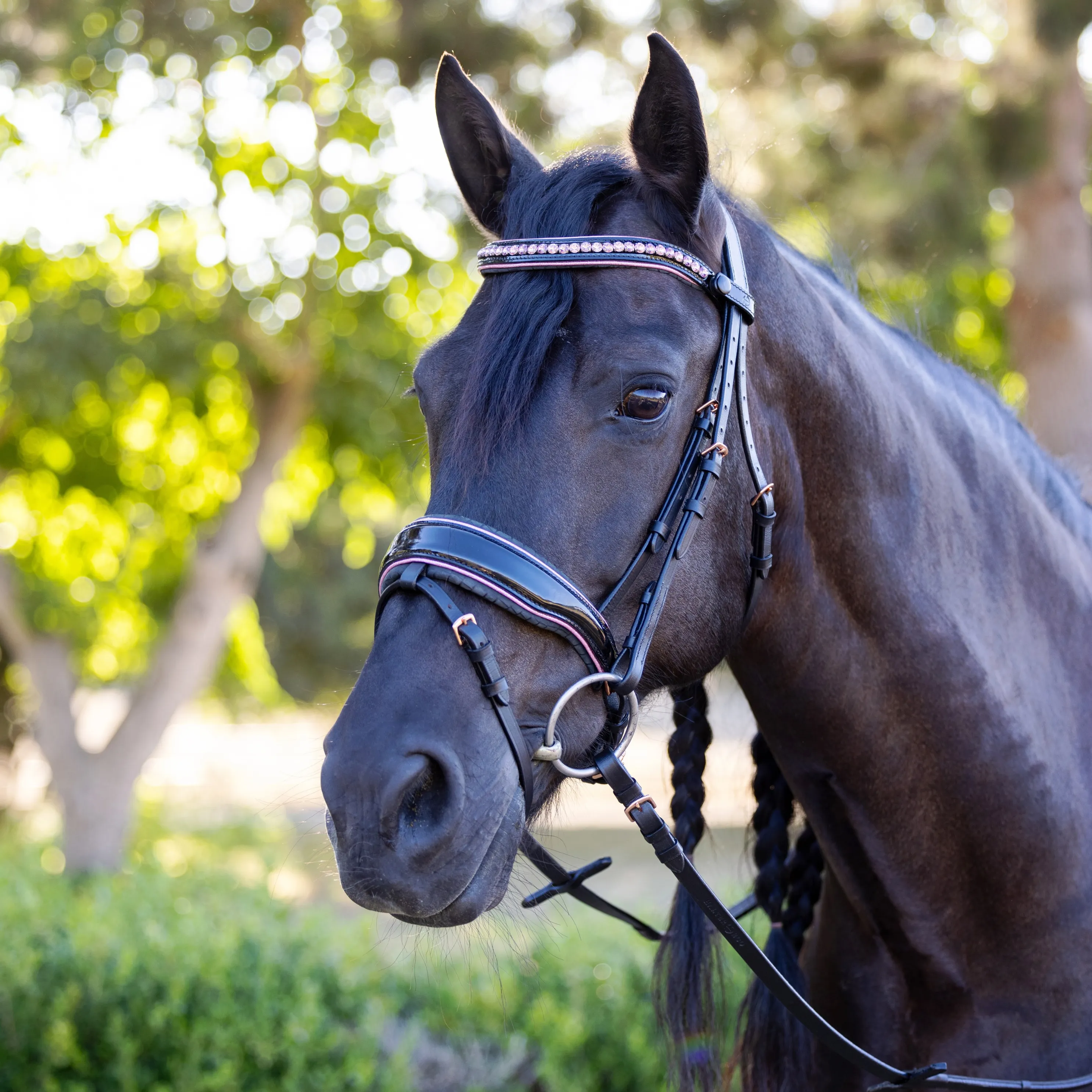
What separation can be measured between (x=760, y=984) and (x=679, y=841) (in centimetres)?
36

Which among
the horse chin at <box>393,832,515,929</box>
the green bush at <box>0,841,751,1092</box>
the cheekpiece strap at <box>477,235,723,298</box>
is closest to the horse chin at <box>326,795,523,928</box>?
the horse chin at <box>393,832,515,929</box>

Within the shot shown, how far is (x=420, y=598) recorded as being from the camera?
1419mm

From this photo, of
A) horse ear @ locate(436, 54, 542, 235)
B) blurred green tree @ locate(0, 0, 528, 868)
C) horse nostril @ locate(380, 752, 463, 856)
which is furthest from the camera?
blurred green tree @ locate(0, 0, 528, 868)

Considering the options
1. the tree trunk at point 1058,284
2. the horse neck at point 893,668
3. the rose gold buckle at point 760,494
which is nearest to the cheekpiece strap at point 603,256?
the horse neck at point 893,668

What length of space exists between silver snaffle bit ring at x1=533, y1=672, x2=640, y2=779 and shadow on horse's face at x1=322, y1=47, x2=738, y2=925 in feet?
0.07

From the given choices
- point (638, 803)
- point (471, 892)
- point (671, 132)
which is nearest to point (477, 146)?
point (671, 132)

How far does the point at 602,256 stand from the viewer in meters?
1.56

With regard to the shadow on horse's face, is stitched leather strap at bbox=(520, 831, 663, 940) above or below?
below

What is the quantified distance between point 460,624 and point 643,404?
1.40 ft

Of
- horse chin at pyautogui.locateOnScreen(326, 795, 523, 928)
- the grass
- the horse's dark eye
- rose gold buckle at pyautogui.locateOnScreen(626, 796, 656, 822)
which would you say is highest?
the horse's dark eye

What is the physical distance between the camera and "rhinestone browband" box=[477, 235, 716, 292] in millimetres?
1563

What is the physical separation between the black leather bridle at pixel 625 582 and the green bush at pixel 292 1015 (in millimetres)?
2069

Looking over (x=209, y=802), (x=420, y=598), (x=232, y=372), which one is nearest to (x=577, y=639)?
(x=420, y=598)

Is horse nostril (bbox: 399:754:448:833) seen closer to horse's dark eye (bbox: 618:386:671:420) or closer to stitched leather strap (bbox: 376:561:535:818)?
stitched leather strap (bbox: 376:561:535:818)
